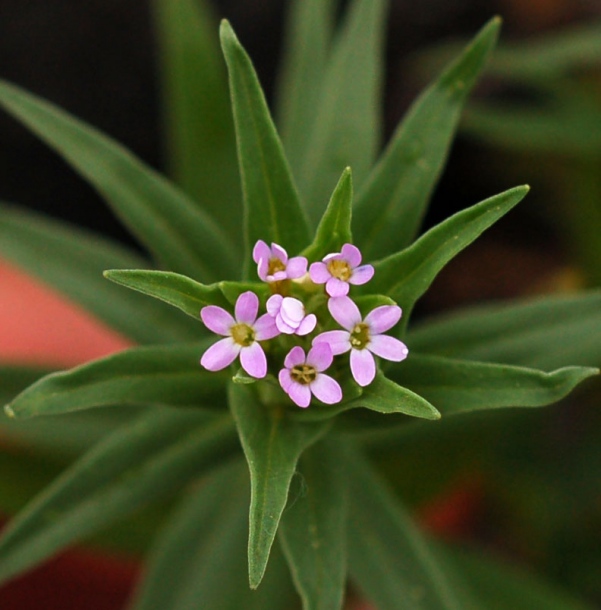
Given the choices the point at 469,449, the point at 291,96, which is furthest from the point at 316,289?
the point at 469,449

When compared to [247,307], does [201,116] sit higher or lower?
higher

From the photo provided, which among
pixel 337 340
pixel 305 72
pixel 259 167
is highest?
pixel 305 72

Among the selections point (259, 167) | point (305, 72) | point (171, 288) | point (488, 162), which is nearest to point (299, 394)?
point (171, 288)

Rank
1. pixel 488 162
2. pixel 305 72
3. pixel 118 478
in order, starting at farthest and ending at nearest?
pixel 488 162
pixel 305 72
pixel 118 478

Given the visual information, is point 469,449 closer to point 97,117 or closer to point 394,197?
point 394,197

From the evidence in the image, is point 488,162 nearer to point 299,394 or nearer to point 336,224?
point 336,224

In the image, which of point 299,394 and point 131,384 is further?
point 131,384

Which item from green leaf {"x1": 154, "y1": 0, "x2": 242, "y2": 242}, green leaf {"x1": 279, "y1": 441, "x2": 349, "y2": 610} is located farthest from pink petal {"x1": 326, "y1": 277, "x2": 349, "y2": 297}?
green leaf {"x1": 154, "y1": 0, "x2": 242, "y2": 242}
